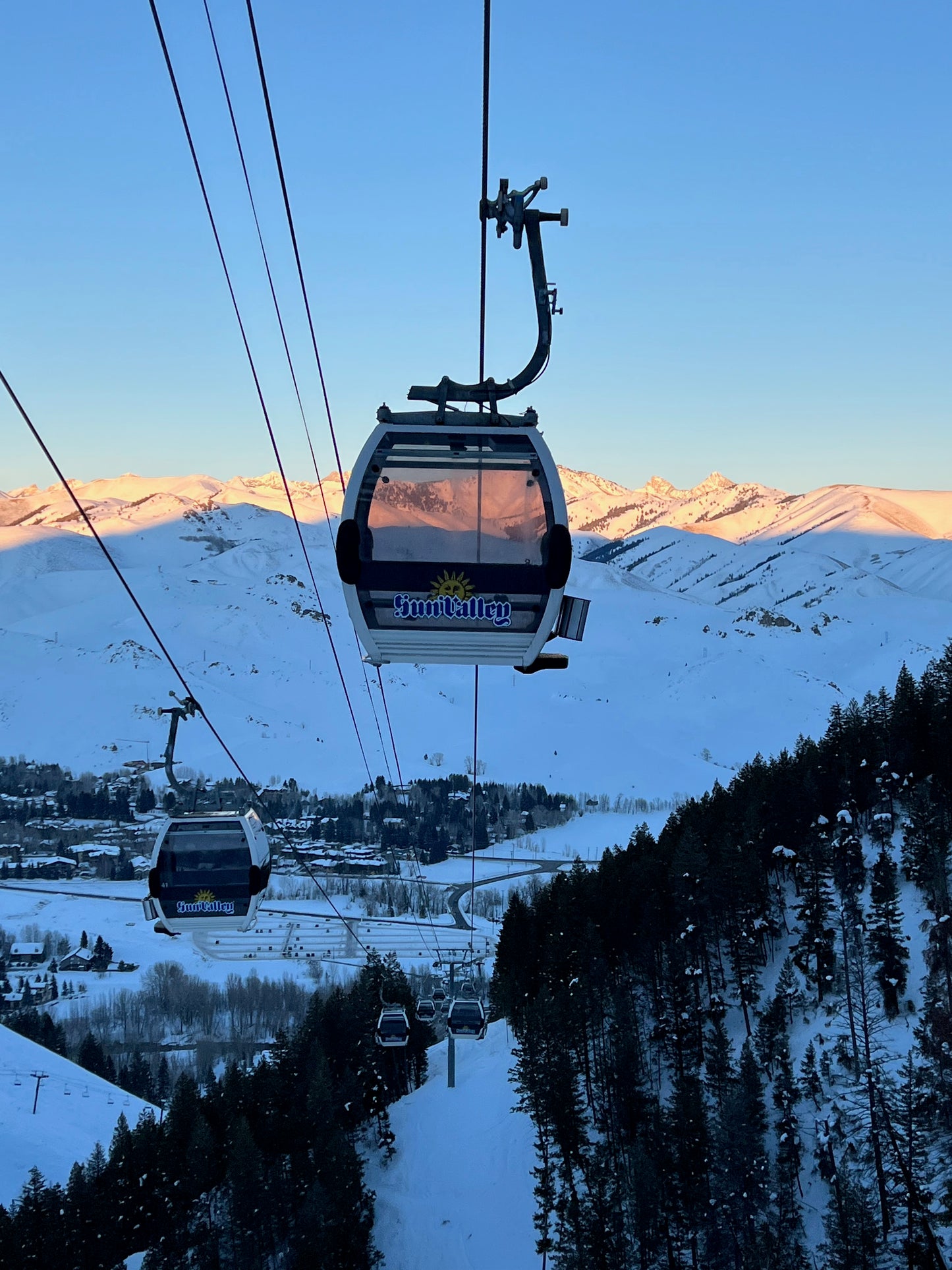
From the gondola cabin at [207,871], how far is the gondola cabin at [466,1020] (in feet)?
52.7

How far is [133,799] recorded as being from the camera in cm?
15062

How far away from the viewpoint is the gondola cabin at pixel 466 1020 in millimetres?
30141

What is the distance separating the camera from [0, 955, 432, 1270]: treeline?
31031 mm

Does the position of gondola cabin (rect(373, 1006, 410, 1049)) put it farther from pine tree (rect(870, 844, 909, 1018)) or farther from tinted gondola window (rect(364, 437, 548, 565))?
tinted gondola window (rect(364, 437, 548, 565))

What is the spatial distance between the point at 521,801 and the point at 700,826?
99.3 meters

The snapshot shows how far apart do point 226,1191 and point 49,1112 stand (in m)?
20.2

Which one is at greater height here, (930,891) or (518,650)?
(518,650)

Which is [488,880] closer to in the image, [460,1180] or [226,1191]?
[460,1180]

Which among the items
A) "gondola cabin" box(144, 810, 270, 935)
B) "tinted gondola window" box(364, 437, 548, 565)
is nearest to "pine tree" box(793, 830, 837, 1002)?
"gondola cabin" box(144, 810, 270, 935)

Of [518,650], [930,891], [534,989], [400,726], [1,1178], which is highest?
[400,726]

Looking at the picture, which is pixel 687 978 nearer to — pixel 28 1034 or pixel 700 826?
pixel 700 826

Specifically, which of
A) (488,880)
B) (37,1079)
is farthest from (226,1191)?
(488,880)

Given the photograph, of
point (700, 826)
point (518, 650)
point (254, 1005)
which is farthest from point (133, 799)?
point (518, 650)

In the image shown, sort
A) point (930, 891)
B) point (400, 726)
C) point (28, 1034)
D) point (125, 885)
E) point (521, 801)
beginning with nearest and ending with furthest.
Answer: point (930, 891) → point (28, 1034) → point (125, 885) → point (521, 801) → point (400, 726)
